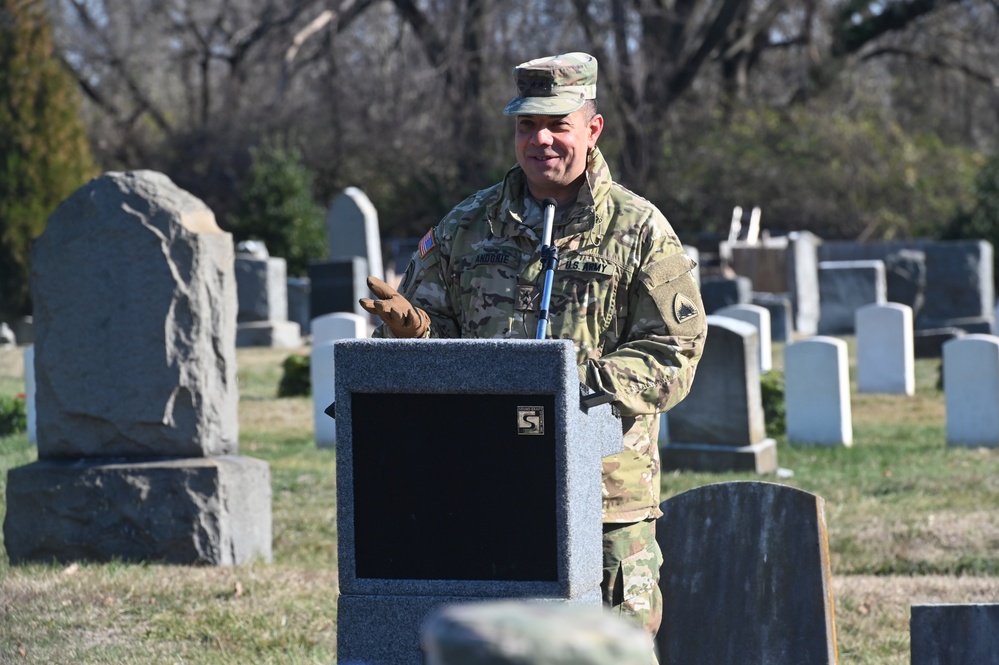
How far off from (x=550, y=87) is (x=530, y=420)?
0.90 metres

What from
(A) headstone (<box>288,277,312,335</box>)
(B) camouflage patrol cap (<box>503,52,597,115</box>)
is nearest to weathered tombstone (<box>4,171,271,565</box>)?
(B) camouflage patrol cap (<box>503,52,597,115</box>)

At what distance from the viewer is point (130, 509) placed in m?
6.83

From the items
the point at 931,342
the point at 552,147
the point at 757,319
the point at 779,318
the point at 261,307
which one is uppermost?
the point at 552,147

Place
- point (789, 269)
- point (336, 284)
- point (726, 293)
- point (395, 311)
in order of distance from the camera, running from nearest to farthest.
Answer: point (395, 311), point (336, 284), point (726, 293), point (789, 269)

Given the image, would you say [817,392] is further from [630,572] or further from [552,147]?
[552,147]

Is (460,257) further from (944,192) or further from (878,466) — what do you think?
(944,192)

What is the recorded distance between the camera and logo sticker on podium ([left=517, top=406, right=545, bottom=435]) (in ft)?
10.6

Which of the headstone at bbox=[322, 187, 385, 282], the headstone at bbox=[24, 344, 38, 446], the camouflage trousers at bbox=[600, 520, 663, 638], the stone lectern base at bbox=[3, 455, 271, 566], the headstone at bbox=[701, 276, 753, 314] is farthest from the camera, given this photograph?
the headstone at bbox=[322, 187, 385, 282]

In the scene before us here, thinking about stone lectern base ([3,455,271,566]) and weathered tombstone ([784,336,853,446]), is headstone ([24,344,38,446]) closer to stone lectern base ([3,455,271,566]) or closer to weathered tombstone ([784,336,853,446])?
stone lectern base ([3,455,271,566])

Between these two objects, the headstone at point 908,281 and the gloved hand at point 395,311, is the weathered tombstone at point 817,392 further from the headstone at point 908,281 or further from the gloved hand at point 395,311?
the headstone at point 908,281

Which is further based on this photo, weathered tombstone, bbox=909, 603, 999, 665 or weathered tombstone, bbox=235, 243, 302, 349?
weathered tombstone, bbox=235, 243, 302, 349

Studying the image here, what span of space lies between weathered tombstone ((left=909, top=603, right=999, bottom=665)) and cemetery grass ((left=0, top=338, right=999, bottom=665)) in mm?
1884

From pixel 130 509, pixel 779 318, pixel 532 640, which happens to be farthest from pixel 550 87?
pixel 779 318

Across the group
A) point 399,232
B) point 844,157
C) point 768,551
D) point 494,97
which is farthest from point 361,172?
point 768,551
